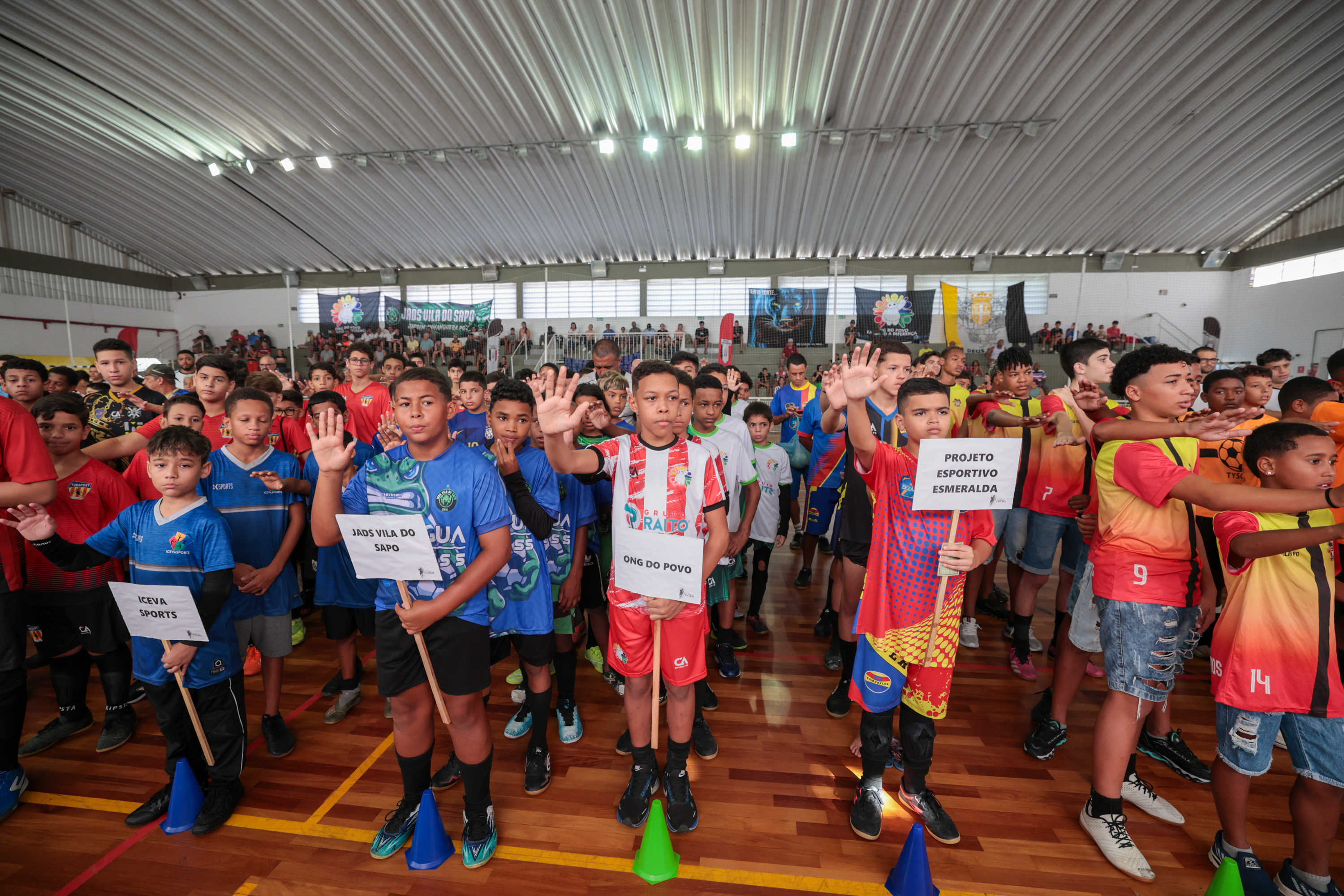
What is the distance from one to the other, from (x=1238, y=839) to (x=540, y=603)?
313cm

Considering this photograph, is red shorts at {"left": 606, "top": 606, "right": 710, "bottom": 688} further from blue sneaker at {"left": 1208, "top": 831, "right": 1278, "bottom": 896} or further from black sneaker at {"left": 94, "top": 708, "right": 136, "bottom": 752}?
black sneaker at {"left": 94, "top": 708, "right": 136, "bottom": 752}

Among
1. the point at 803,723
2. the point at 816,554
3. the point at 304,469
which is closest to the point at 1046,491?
the point at 803,723

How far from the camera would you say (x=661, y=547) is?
80.7 inches

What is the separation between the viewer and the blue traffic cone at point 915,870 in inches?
76.8

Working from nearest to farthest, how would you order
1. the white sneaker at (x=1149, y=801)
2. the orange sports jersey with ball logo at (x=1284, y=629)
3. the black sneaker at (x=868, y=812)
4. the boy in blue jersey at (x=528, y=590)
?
1. the orange sports jersey with ball logo at (x=1284, y=629)
2. the black sneaker at (x=868, y=812)
3. the white sneaker at (x=1149, y=801)
4. the boy in blue jersey at (x=528, y=590)

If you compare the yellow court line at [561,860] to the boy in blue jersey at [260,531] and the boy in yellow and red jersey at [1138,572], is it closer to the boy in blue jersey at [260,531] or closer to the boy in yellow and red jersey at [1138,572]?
the boy in blue jersey at [260,531]

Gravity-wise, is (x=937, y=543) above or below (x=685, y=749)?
above

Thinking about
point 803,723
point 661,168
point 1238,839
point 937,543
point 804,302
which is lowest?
point 803,723

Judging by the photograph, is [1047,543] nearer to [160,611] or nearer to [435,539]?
[435,539]

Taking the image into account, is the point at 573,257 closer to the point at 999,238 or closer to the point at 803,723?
the point at 999,238

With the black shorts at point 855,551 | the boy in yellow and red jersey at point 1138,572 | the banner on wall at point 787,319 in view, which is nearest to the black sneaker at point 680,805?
the black shorts at point 855,551

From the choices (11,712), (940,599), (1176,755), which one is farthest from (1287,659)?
(11,712)

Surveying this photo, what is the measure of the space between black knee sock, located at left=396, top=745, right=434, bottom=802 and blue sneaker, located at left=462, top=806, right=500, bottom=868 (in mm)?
244

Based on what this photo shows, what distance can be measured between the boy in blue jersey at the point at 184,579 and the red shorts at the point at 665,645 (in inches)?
70.1
